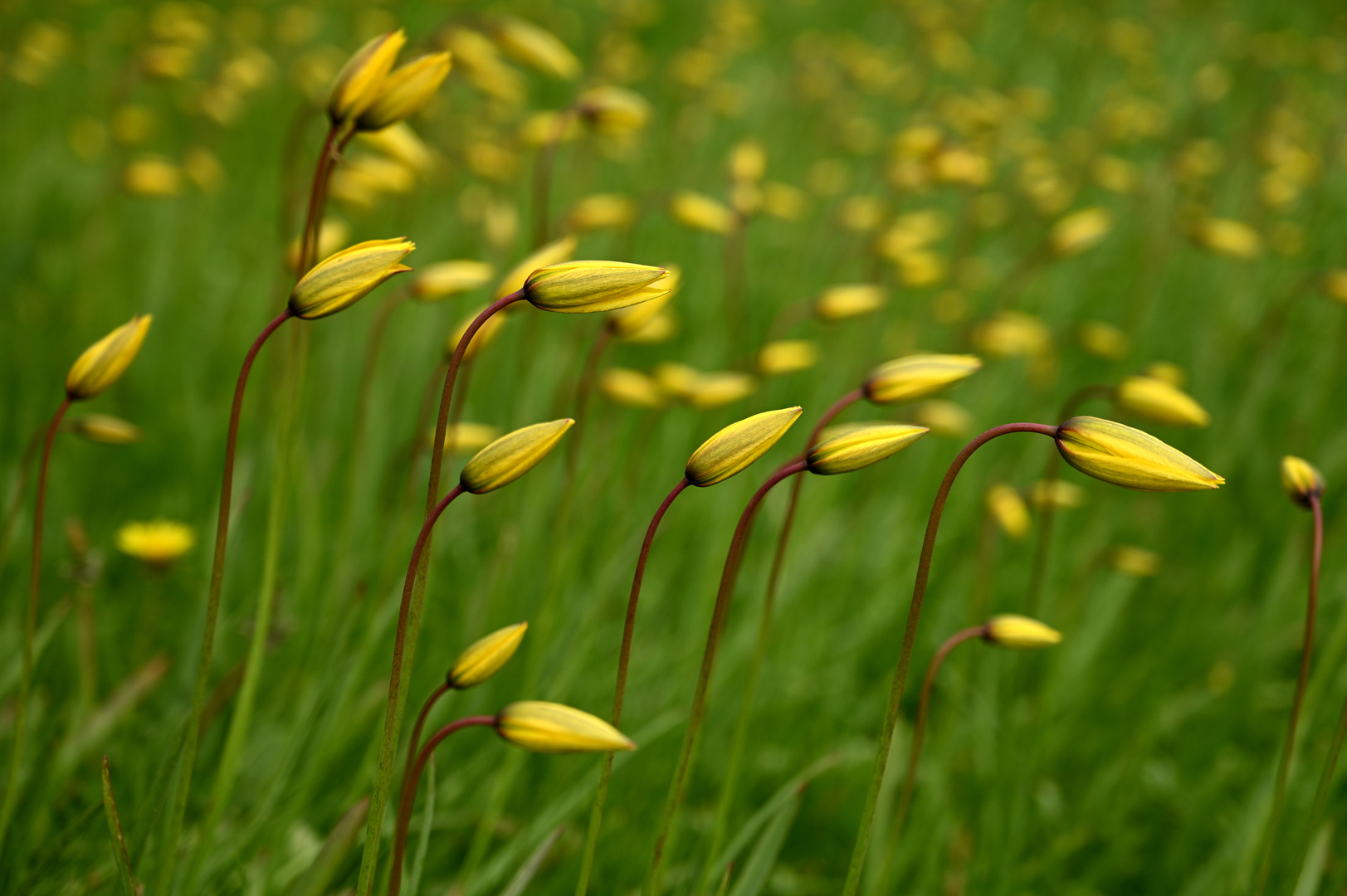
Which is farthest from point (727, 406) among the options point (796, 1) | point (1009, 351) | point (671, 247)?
point (796, 1)

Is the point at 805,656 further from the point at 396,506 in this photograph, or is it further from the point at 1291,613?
the point at 1291,613

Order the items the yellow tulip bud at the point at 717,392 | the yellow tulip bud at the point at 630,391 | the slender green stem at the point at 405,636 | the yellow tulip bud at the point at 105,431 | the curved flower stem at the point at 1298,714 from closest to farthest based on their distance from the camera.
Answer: the slender green stem at the point at 405,636, the curved flower stem at the point at 1298,714, the yellow tulip bud at the point at 105,431, the yellow tulip bud at the point at 717,392, the yellow tulip bud at the point at 630,391

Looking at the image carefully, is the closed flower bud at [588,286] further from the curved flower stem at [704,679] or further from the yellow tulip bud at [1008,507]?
the yellow tulip bud at [1008,507]

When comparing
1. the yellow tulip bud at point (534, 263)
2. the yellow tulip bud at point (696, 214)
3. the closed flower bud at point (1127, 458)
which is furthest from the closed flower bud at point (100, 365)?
the yellow tulip bud at point (696, 214)

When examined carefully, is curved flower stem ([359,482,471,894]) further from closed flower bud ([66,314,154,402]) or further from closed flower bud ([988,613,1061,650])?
closed flower bud ([988,613,1061,650])

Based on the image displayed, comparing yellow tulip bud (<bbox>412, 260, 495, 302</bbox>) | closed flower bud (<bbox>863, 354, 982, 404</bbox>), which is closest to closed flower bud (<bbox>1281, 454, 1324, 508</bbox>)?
closed flower bud (<bbox>863, 354, 982, 404</bbox>)

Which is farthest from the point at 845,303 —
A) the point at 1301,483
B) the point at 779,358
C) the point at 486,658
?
the point at 486,658
